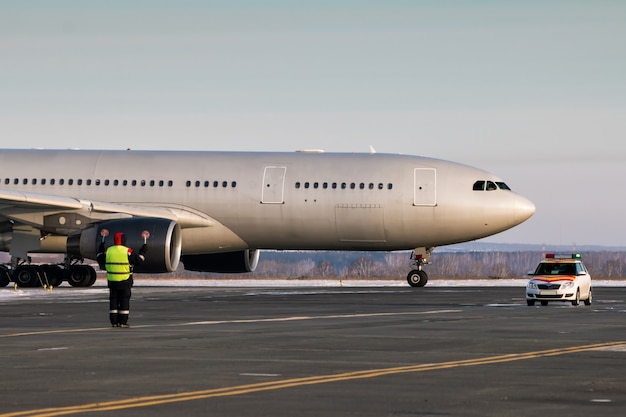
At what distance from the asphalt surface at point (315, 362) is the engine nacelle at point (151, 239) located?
418 inches

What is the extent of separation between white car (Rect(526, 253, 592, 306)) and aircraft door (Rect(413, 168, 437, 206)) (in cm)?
1084

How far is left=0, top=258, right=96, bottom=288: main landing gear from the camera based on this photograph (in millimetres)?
45125

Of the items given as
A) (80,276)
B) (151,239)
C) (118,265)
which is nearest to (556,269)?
(151,239)

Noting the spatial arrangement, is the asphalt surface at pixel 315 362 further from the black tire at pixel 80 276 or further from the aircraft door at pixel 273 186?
the black tire at pixel 80 276

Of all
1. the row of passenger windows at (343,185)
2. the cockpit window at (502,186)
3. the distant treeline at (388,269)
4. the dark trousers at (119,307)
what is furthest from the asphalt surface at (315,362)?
the distant treeline at (388,269)

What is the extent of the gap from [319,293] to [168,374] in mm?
26715

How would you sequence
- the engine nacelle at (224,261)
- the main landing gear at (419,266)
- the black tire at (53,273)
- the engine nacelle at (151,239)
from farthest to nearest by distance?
the engine nacelle at (224,261)
the main landing gear at (419,266)
the black tire at (53,273)
the engine nacelle at (151,239)

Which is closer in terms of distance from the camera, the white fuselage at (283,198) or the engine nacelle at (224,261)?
the white fuselage at (283,198)

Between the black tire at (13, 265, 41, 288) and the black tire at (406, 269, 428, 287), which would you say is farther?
the black tire at (406, 269, 428, 287)

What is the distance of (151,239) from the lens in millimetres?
41375

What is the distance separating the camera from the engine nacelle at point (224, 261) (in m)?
49.3

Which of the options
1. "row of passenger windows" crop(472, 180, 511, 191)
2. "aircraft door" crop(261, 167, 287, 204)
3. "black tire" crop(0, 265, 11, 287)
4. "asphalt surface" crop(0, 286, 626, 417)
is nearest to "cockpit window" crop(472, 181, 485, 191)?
"row of passenger windows" crop(472, 180, 511, 191)

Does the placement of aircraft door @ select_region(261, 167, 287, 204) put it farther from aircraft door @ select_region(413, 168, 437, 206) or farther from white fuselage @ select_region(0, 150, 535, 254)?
aircraft door @ select_region(413, 168, 437, 206)

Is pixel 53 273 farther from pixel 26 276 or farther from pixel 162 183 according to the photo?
pixel 162 183
